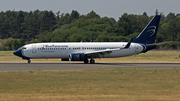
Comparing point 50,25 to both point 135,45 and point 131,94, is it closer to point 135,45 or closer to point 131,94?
point 135,45

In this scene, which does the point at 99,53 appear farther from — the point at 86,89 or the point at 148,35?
the point at 86,89

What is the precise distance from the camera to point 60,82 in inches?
982

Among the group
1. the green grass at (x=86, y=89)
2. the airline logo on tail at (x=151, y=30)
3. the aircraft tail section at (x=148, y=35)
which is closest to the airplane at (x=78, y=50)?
Result: the aircraft tail section at (x=148, y=35)

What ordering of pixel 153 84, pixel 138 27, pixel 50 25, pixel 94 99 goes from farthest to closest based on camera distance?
pixel 50 25, pixel 138 27, pixel 153 84, pixel 94 99

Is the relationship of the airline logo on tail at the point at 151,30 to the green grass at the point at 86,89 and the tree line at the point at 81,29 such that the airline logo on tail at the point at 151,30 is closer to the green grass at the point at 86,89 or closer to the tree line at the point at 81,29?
the green grass at the point at 86,89

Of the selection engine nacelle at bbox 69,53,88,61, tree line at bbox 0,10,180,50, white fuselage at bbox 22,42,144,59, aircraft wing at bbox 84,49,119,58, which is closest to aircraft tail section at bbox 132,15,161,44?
white fuselage at bbox 22,42,144,59

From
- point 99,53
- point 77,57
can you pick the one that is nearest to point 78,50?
point 77,57

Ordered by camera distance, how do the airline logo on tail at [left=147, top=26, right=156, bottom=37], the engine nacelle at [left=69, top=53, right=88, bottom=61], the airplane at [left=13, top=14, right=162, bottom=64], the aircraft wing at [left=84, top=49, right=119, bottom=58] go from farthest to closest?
the airline logo on tail at [left=147, top=26, right=156, bottom=37]
the airplane at [left=13, top=14, right=162, bottom=64]
the aircraft wing at [left=84, top=49, right=119, bottom=58]
the engine nacelle at [left=69, top=53, right=88, bottom=61]

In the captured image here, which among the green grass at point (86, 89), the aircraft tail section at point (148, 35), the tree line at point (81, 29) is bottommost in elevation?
the green grass at point (86, 89)

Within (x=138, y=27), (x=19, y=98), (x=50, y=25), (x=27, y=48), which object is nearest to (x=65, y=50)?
(x=27, y=48)

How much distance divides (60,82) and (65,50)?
24.3m

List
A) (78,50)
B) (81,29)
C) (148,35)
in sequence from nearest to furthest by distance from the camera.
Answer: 1. (78,50)
2. (148,35)
3. (81,29)

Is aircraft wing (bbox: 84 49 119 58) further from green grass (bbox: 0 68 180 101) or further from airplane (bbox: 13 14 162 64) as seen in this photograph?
green grass (bbox: 0 68 180 101)

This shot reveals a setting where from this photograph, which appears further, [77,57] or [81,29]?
[81,29]
